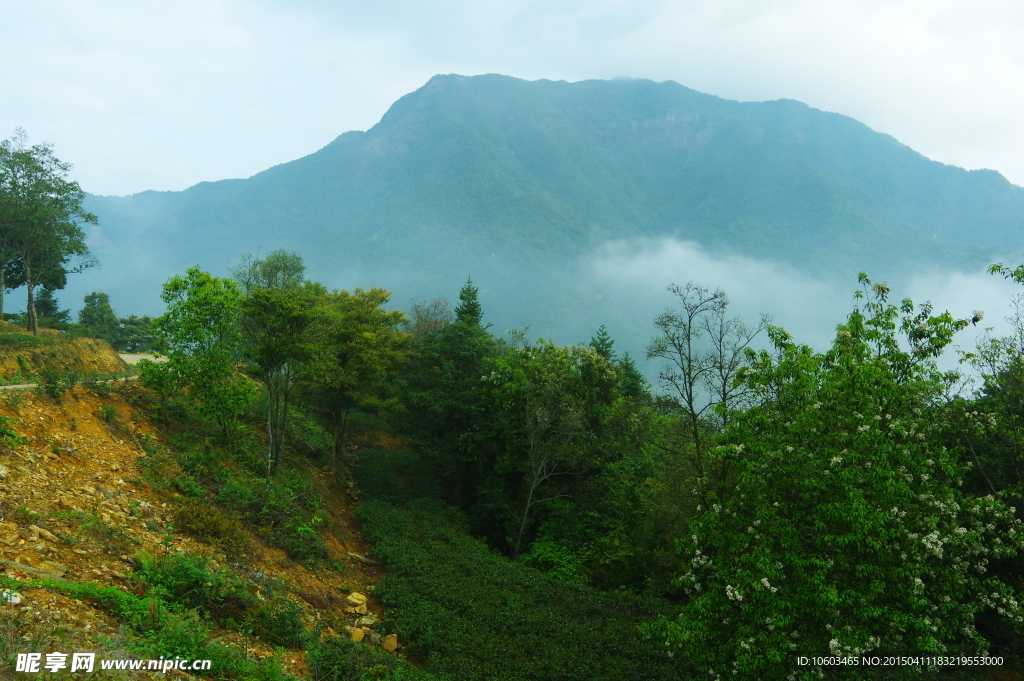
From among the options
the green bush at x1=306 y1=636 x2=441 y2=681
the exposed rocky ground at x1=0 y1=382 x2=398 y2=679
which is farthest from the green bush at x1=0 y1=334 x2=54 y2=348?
the green bush at x1=306 y1=636 x2=441 y2=681

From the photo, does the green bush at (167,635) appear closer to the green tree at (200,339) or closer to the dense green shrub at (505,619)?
the dense green shrub at (505,619)

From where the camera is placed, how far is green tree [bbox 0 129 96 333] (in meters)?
26.3

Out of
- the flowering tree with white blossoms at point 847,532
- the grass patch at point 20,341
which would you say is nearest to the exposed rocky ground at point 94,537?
the grass patch at point 20,341

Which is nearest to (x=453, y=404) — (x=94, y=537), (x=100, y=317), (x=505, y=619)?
(x=505, y=619)

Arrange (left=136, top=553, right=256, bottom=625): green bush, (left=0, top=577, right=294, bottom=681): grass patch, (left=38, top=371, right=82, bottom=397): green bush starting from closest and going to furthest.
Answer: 1. (left=0, top=577, right=294, bottom=681): grass patch
2. (left=136, top=553, right=256, bottom=625): green bush
3. (left=38, top=371, right=82, bottom=397): green bush

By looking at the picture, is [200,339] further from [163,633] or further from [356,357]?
[163,633]

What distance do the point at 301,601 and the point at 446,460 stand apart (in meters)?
14.8

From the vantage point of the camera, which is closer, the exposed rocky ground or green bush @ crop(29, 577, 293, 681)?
the exposed rocky ground

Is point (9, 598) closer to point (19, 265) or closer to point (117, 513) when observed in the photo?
point (117, 513)

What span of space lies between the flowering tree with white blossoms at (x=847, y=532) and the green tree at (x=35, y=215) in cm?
3183

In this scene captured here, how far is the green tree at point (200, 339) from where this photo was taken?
16312 millimetres

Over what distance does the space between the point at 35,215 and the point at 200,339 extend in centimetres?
1848

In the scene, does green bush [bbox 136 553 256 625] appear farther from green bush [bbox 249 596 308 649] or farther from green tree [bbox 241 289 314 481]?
green tree [bbox 241 289 314 481]

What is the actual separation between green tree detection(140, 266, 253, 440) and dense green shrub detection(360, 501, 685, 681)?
26.1 ft
